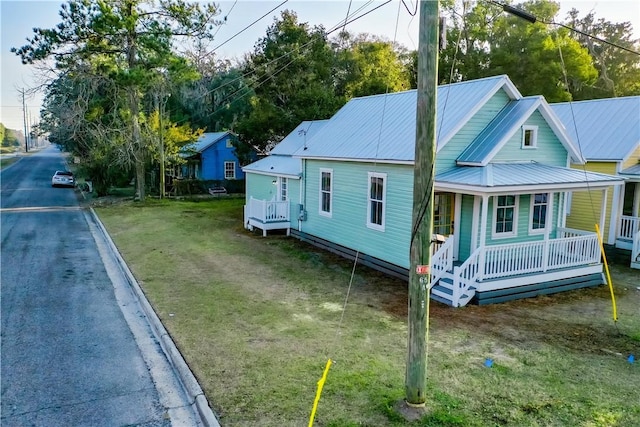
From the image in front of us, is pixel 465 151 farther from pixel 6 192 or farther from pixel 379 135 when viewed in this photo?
pixel 6 192

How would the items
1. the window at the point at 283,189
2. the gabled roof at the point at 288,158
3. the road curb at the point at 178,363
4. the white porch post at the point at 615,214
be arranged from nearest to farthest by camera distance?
the road curb at the point at 178,363, the white porch post at the point at 615,214, the gabled roof at the point at 288,158, the window at the point at 283,189

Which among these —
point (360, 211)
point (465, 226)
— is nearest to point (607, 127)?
point (465, 226)

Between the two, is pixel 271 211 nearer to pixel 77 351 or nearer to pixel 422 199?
pixel 77 351

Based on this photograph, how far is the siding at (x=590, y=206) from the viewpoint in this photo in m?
17.1

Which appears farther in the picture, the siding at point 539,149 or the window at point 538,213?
the window at point 538,213

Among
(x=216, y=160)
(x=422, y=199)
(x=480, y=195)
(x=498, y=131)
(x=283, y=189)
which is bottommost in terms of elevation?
(x=283, y=189)

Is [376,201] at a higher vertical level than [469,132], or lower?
lower

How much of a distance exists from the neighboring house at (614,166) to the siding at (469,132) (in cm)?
478

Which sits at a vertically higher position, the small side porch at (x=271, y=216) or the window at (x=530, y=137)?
the window at (x=530, y=137)

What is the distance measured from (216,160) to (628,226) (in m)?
28.8

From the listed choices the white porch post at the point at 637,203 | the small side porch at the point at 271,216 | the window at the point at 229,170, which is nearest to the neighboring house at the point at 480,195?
the small side porch at the point at 271,216

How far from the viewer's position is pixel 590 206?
56.9 feet

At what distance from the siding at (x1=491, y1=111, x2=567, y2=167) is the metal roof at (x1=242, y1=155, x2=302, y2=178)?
8.11 m

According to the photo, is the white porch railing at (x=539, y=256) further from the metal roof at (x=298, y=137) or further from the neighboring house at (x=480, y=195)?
the metal roof at (x=298, y=137)
